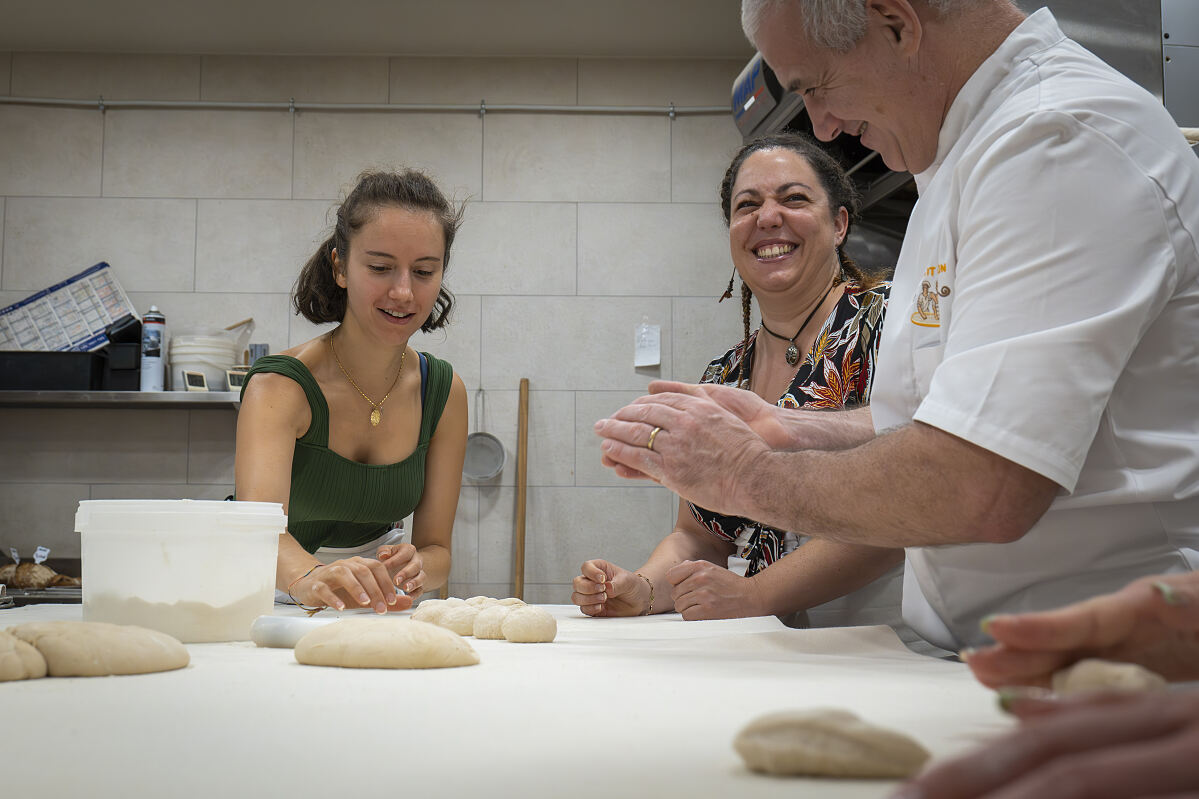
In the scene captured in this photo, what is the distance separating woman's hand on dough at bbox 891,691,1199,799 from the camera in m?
0.28

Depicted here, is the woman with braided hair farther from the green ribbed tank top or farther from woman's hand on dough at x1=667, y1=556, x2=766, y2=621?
the green ribbed tank top

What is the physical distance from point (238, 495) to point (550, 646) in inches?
37.8

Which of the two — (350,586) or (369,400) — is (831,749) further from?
(369,400)

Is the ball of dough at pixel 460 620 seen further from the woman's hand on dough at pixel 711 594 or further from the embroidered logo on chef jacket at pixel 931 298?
the embroidered logo on chef jacket at pixel 931 298

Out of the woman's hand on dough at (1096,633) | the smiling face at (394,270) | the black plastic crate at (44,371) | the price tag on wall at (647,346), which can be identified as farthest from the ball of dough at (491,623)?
the black plastic crate at (44,371)

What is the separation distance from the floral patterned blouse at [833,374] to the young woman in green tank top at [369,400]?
0.68 m

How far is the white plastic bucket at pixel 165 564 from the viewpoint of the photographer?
3.44ft

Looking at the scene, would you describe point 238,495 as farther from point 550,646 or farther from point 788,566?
point 788,566

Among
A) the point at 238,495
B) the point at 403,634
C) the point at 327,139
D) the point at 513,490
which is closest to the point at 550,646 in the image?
the point at 403,634


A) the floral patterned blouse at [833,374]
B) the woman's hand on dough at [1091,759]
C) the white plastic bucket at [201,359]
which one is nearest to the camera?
the woman's hand on dough at [1091,759]

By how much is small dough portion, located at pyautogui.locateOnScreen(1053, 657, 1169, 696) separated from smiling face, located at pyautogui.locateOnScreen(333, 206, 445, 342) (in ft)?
5.69

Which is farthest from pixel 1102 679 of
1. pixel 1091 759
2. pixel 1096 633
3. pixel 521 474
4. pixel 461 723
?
A: pixel 521 474

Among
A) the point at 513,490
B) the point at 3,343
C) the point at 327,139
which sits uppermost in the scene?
the point at 327,139

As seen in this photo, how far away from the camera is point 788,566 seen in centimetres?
146
